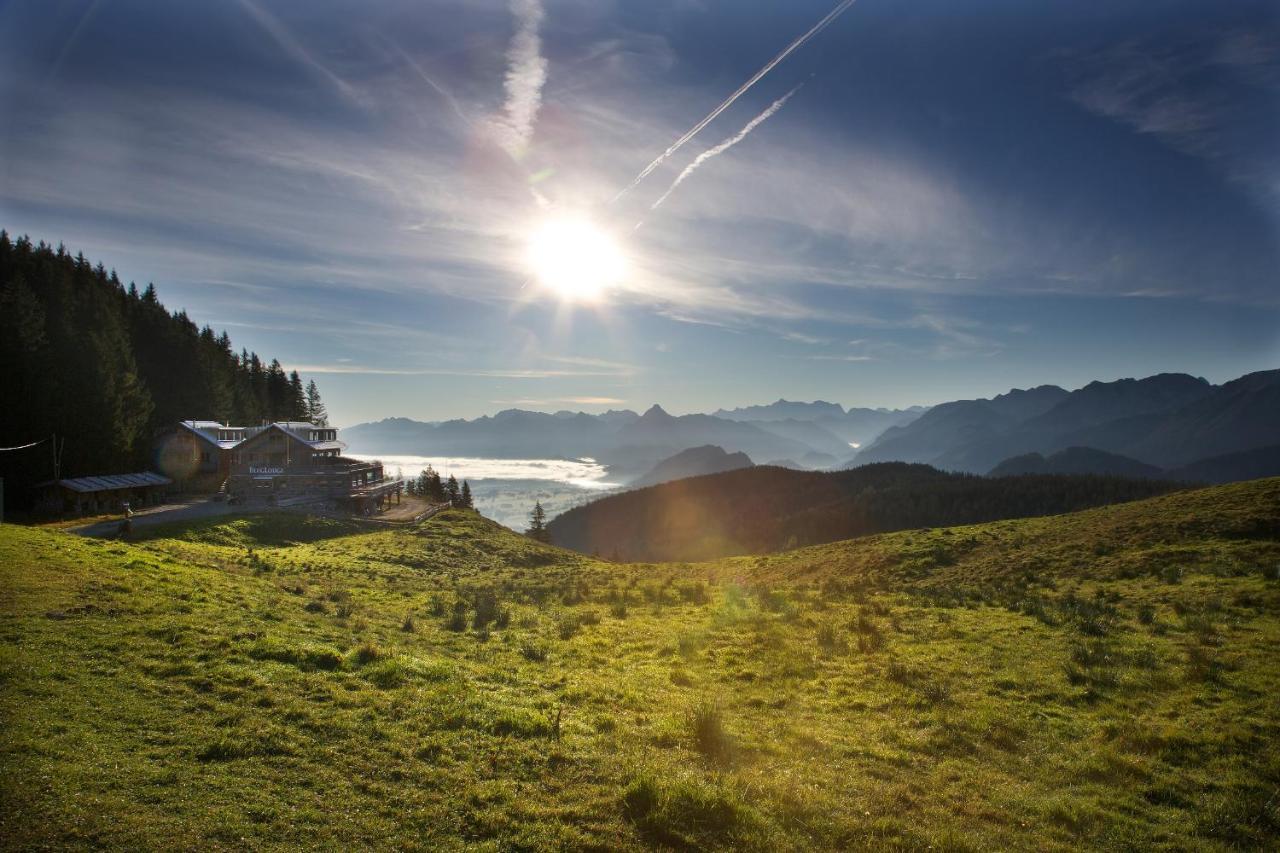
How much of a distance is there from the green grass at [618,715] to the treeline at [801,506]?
65.1 meters

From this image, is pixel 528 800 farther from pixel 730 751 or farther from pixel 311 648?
pixel 311 648

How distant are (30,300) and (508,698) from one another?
6522 centimetres

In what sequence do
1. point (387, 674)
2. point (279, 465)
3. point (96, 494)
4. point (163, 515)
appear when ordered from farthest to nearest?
point (279, 465), point (96, 494), point (163, 515), point (387, 674)

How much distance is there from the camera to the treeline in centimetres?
9175

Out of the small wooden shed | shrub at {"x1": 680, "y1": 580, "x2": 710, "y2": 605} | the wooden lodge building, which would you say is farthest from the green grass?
the wooden lodge building

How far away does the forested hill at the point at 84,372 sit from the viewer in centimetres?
4469

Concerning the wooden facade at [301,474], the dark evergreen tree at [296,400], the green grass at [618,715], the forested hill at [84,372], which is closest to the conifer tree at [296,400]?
the dark evergreen tree at [296,400]

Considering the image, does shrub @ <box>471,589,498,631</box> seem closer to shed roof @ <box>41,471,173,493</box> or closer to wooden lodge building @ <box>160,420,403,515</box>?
wooden lodge building @ <box>160,420,403,515</box>

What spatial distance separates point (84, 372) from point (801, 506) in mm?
140381

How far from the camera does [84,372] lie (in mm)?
49906

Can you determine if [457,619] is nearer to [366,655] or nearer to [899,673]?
[366,655]

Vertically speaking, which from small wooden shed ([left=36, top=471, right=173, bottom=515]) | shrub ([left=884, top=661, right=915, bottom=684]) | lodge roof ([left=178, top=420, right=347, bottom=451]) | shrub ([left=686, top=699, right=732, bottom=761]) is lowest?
shrub ([left=884, top=661, right=915, bottom=684])

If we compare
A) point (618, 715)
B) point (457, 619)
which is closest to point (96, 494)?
point (457, 619)

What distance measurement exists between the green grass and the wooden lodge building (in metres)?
33.0
